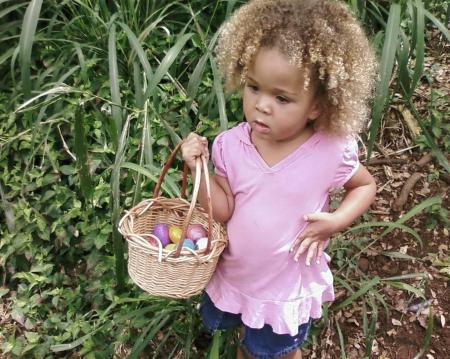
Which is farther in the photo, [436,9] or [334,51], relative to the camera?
[436,9]

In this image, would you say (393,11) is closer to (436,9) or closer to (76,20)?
(436,9)

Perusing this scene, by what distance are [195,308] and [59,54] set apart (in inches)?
55.2

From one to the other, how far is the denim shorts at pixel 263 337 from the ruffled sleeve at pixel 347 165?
1.52 feet

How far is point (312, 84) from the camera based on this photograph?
1.35 metres

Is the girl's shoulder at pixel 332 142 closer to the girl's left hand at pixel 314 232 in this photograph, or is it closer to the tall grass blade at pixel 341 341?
the girl's left hand at pixel 314 232

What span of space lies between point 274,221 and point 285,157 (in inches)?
6.4

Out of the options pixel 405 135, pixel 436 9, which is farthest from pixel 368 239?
pixel 436 9

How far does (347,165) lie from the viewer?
Answer: 1470mm

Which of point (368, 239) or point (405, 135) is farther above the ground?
point (405, 135)

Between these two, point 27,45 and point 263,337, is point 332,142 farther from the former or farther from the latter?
point 27,45

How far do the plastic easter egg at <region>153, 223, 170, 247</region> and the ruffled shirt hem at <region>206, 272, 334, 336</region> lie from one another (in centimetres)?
17

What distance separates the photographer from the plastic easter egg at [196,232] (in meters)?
1.63

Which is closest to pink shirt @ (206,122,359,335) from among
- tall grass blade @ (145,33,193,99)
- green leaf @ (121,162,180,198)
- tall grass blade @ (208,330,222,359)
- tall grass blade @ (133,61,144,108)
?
tall grass blade @ (208,330,222,359)

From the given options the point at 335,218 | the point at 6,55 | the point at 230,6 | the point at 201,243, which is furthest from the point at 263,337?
the point at 6,55
